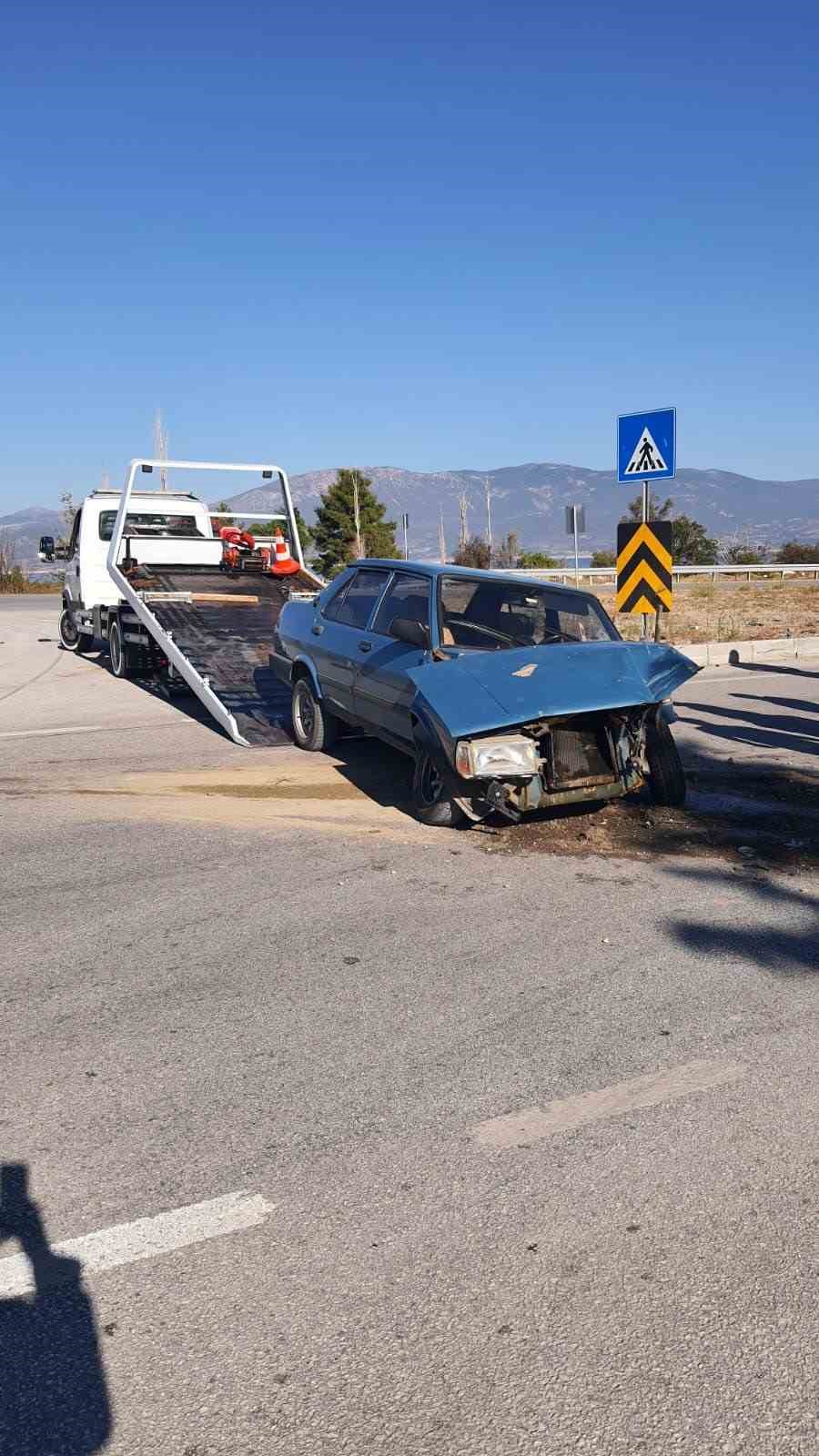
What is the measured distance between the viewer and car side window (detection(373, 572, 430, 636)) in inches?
315

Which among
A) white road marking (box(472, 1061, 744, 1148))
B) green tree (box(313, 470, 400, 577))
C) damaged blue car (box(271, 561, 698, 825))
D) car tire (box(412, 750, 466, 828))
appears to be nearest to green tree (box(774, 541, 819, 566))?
green tree (box(313, 470, 400, 577))

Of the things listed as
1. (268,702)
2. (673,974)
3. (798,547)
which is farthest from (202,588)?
(798,547)

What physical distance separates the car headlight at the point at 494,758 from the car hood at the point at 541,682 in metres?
0.11

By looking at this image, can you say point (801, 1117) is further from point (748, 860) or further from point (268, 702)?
point (268, 702)

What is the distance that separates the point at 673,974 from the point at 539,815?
258cm

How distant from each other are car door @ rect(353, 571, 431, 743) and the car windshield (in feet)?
0.59

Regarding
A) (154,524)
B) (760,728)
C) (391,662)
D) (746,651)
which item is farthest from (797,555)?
(391,662)

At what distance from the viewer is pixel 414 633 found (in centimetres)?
757

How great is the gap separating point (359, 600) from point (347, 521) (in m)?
46.6

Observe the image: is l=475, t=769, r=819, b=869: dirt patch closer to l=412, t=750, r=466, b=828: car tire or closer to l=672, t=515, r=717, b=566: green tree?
l=412, t=750, r=466, b=828: car tire

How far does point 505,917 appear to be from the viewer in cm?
571

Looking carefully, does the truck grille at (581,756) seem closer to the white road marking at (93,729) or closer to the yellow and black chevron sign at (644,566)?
the white road marking at (93,729)

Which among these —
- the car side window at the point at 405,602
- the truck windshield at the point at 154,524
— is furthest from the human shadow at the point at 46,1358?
the truck windshield at the point at 154,524

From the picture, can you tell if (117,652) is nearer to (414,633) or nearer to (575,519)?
(414,633)
